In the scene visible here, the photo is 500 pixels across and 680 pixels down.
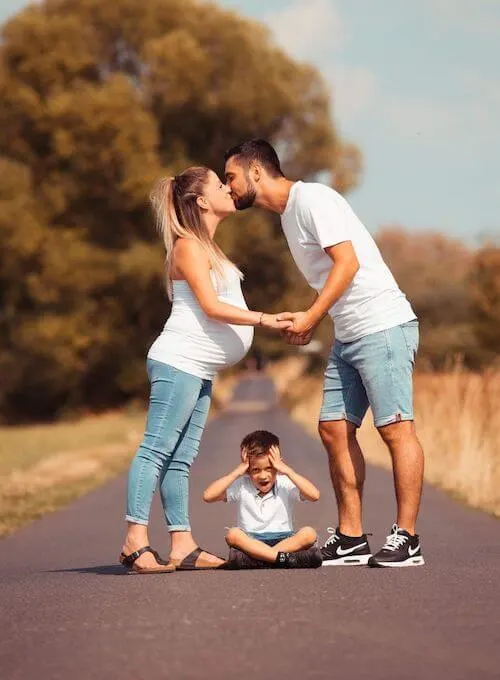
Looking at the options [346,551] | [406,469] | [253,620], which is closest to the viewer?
[253,620]

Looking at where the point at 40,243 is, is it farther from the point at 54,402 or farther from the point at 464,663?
the point at 464,663

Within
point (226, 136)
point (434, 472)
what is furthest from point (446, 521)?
point (226, 136)

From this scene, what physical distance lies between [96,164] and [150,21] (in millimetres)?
5177

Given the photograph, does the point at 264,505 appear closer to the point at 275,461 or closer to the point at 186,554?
the point at 275,461

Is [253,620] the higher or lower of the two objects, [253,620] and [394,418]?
the lower

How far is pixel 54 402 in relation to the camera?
43.7 meters

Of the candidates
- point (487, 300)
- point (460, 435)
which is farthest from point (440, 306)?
point (460, 435)

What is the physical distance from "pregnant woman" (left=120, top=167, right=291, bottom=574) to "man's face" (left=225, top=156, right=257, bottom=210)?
62mm

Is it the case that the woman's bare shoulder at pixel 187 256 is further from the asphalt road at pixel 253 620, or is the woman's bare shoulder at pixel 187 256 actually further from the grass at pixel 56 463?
A: the grass at pixel 56 463

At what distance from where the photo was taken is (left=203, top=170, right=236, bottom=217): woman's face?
25.1 ft

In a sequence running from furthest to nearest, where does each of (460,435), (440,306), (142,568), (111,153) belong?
(440,306) → (111,153) → (460,435) → (142,568)

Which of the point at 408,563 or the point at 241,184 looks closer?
the point at 408,563

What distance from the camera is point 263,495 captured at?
7773 millimetres

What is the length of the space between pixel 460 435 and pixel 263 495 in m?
9.04
